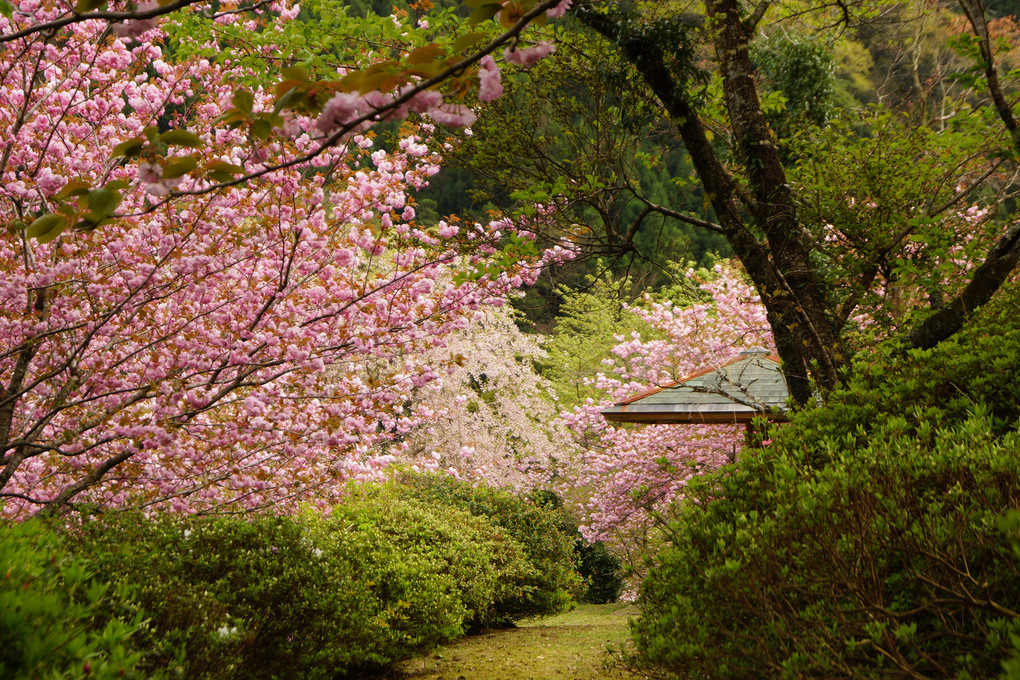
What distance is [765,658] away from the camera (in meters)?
2.11

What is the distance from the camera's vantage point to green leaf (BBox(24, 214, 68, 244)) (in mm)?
1354

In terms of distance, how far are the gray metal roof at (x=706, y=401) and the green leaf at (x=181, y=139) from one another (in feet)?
21.5

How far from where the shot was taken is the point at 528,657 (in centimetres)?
702

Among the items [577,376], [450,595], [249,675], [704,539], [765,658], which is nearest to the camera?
[765,658]

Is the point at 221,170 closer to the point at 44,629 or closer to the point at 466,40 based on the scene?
the point at 466,40

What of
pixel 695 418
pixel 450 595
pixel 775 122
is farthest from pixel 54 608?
pixel 775 122

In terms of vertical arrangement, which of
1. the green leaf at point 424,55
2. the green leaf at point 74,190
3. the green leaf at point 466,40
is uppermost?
the green leaf at point 466,40

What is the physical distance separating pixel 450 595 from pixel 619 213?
4.50 metres

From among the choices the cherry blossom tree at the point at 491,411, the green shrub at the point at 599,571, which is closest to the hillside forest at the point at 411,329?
the green shrub at the point at 599,571

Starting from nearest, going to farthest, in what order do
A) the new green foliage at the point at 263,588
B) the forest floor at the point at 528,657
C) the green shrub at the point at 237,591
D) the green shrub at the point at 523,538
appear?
the new green foliage at the point at 263,588, the green shrub at the point at 237,591, the forest floor at the point at 528,657, the green shrub at the point at 523,538

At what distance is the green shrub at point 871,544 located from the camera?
1.75m

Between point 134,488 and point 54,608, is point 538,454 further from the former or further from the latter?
point 54,608

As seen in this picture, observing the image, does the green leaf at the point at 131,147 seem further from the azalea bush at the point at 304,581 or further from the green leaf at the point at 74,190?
the azalea bush at the point at 304,581

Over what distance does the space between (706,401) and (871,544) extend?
19.1 feet
